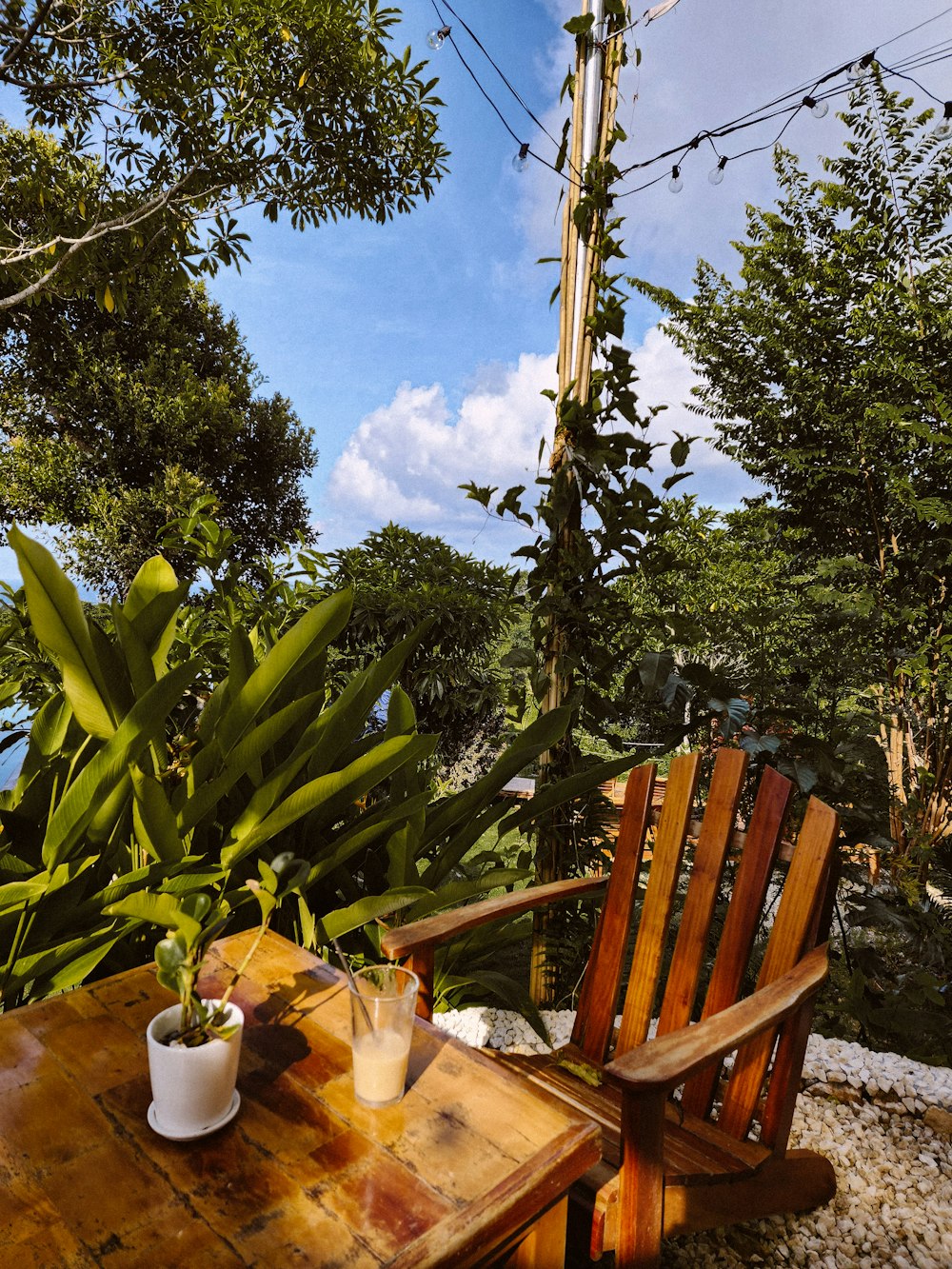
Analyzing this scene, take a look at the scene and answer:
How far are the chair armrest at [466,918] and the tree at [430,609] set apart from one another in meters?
1.64

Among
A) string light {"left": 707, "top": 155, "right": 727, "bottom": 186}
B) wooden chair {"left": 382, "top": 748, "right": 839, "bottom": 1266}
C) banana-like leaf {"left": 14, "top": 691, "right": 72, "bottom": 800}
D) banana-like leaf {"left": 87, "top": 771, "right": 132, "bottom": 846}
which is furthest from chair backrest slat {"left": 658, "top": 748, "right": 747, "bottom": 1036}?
string light {"left": 707, "top": 155, "right": 727, "bottom": 186}

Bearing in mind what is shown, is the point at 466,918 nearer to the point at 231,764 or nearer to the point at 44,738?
the point at 231,764

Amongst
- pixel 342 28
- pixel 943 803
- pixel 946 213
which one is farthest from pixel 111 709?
pixel 946 213

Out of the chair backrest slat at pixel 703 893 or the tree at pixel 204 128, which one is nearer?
the chair backrest slat at pixel 703 893

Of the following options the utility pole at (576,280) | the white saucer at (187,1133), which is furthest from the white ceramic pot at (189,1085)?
the utility pole at (576,280)

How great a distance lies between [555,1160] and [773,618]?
1.55m

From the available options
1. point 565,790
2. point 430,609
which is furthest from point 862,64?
point 565,790

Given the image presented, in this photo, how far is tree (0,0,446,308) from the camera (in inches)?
110

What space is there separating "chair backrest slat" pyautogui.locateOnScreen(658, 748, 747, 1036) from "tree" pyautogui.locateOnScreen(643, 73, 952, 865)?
167cm

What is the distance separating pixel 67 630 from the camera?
1.22 metres

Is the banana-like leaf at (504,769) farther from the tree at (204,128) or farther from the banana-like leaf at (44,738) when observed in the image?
the tree at (204,128)

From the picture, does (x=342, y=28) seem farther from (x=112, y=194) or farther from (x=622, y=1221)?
(x=622, y=1221)

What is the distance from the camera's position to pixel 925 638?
3697mm

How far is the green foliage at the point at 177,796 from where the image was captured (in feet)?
3.99
